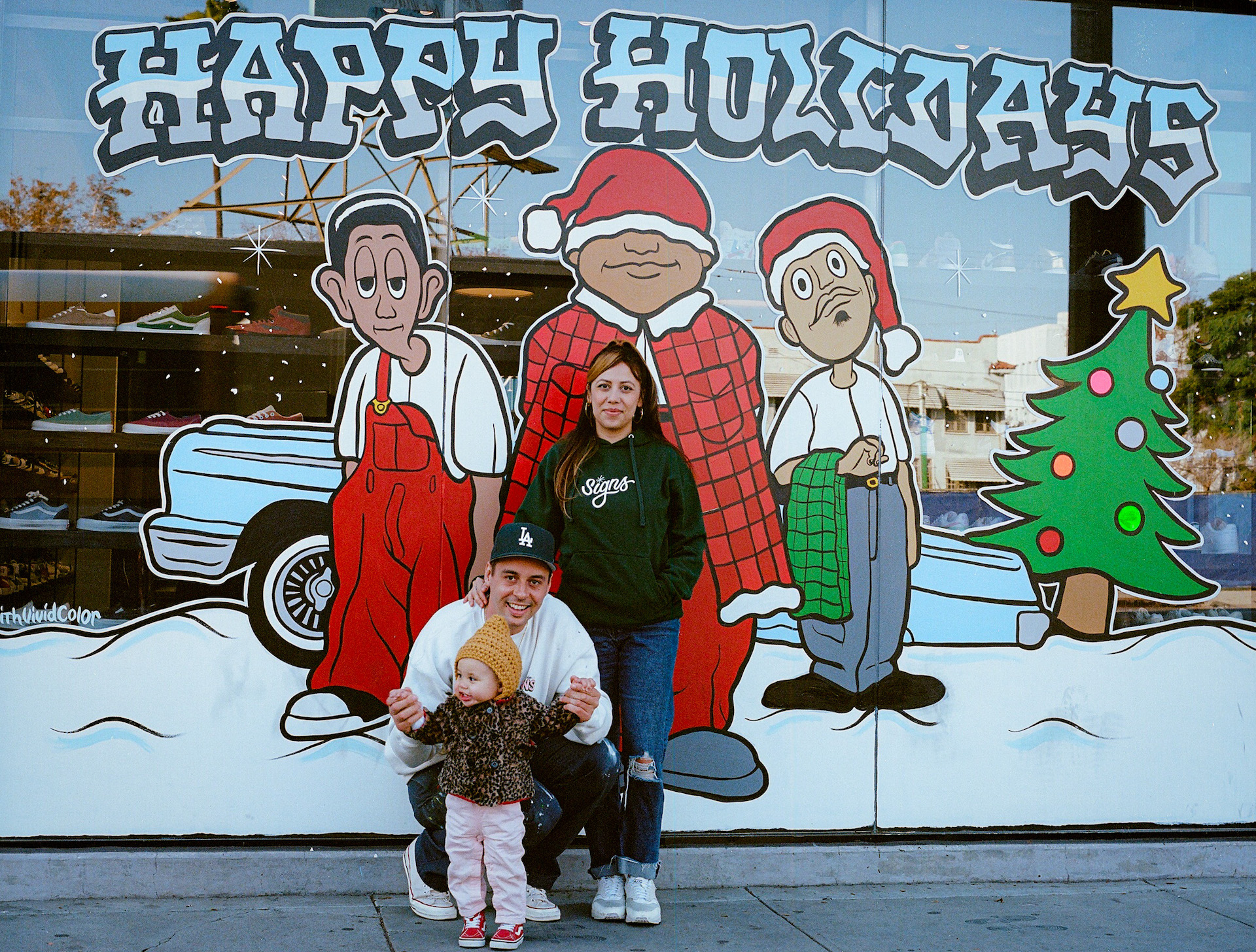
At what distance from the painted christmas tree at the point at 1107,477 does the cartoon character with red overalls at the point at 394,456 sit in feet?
6.96

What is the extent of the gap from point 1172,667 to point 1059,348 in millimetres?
1425

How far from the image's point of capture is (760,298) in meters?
4.89

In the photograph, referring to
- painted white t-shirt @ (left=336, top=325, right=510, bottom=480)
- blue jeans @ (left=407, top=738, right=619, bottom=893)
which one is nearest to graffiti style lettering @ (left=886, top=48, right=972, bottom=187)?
painted white t-shirt @ (left=336, top=325, right=510, bottom=480)

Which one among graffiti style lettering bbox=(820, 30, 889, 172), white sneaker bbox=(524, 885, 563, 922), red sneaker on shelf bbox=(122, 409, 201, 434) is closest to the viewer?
white sneaker bbox=(524, 885, 563, 922)

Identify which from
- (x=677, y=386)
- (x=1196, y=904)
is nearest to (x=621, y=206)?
(x=677, y=386)

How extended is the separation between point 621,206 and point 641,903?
2.65 meters

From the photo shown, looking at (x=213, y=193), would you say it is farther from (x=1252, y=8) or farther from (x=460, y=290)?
(x=1252, y=8)

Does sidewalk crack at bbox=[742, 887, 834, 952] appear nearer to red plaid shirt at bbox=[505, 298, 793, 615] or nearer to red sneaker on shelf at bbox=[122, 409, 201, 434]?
red plaid shirt at bbox=[505, 298, 793, 615]

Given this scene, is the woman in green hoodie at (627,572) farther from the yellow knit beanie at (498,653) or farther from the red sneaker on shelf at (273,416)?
the red sneaker on shelf at (273,416)

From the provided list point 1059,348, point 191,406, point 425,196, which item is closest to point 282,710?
point 191,406

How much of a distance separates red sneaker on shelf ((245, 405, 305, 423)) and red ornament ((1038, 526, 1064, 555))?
3.04 m

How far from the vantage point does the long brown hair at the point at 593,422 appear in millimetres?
4348

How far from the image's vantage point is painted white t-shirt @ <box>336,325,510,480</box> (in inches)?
183

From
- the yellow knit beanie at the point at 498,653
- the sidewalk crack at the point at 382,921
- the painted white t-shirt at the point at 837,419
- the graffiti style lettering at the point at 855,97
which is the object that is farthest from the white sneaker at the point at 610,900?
the graffiti style lettering at the point at 855,97
